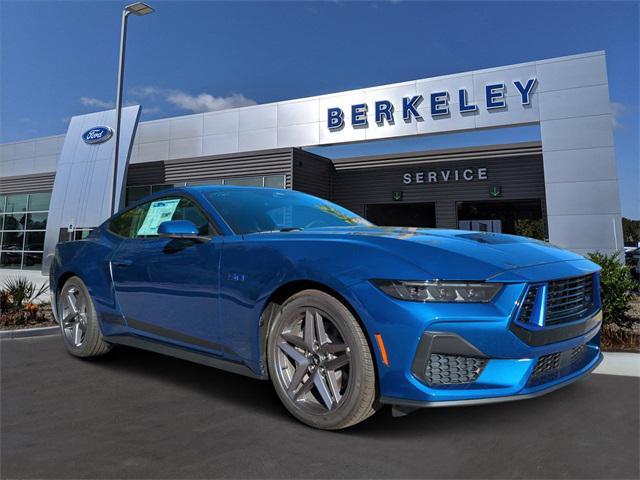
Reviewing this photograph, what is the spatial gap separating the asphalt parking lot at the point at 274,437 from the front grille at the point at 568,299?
0.64 metres

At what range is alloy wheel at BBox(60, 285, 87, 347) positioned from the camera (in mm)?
4129

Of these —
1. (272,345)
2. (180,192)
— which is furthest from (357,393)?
(180,192)

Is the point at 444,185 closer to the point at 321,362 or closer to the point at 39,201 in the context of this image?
the point at 321,362

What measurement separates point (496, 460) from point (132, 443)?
1.84 meters

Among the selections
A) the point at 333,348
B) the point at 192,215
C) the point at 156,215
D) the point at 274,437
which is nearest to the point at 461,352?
the point at 333,348

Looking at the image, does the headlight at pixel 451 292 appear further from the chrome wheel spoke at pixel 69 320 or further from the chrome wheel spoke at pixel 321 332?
the chrome wheel spoke at pixel 69 320

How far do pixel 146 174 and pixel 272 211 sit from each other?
17.1m

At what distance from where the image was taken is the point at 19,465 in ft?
6.95

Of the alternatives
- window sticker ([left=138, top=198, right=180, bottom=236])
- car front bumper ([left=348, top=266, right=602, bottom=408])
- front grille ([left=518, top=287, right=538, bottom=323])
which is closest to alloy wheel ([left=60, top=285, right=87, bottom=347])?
window sticker ([left=138, top=198, right=180, bottom=236])

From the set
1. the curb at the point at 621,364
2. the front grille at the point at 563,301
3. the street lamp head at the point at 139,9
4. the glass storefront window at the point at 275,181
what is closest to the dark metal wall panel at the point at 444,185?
the glass storefront window at the point at 275,181

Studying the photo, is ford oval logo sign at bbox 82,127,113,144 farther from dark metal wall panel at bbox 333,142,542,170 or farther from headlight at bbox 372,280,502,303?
headlight at bbox 372,280,502,303

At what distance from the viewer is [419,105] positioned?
14.7 m

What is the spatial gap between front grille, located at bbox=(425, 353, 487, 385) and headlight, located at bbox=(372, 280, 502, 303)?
0.27m

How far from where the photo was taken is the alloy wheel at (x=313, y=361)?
94.5 inches
